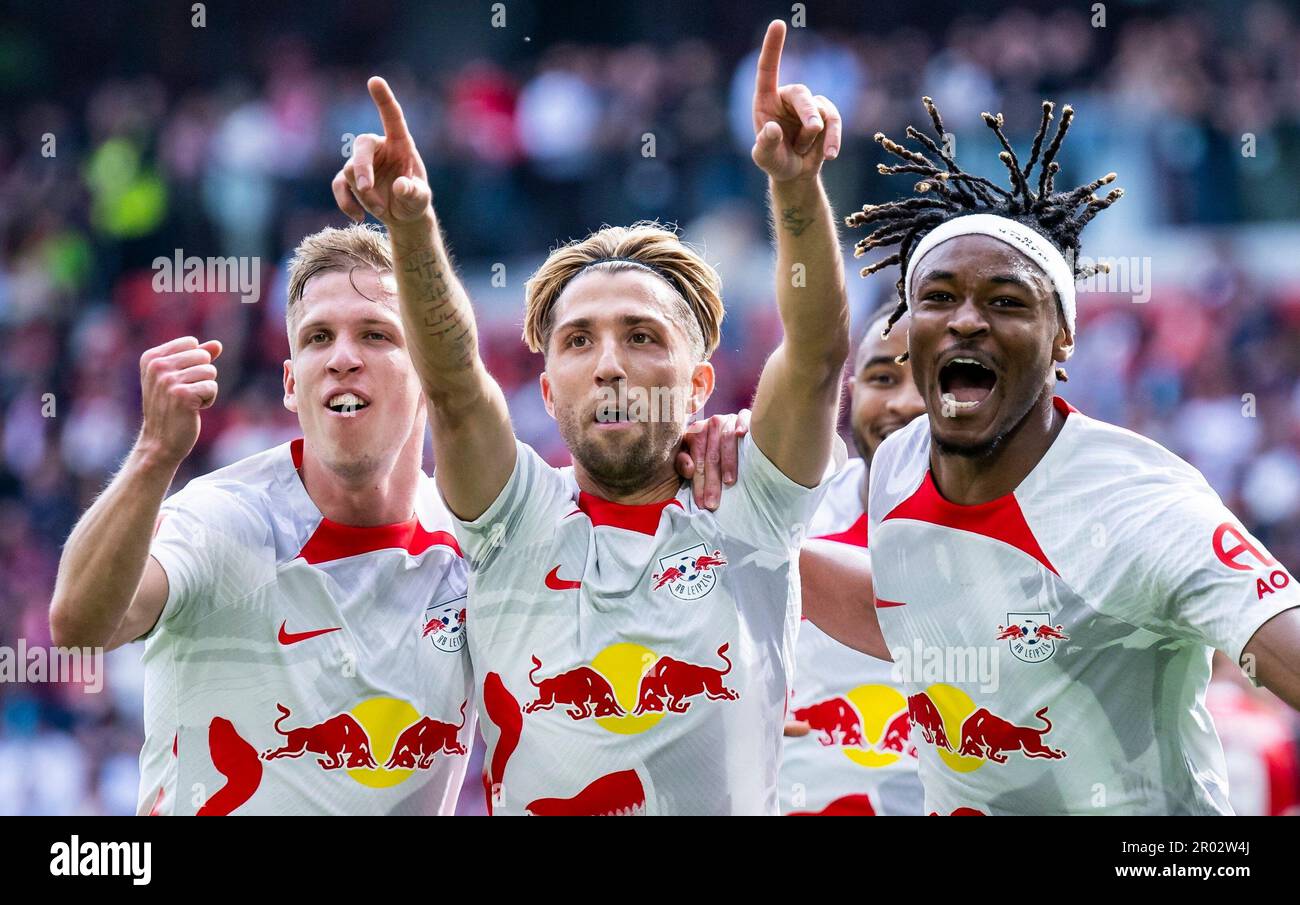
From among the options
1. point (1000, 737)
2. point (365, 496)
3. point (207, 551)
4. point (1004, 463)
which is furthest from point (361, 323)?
point (1000, 737)

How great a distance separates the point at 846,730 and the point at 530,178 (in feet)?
23.2

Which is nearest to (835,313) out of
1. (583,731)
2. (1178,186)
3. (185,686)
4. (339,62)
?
(583,731)

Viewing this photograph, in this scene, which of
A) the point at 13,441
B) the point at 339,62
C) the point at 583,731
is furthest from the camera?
the point at 339,62

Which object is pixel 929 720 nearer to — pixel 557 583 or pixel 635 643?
pixel 635 643

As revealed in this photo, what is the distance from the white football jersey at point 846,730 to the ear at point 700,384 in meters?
0.91

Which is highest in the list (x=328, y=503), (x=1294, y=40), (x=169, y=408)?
(x=1294, y=40)

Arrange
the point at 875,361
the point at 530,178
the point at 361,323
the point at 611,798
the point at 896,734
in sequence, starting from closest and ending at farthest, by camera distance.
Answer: the point at 611,798 → the point at 361,323 → the point at 896,734 → the point at 875,361 → the point at 530,178

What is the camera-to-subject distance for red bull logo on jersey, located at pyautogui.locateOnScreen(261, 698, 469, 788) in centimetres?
408

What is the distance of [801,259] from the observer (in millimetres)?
3742

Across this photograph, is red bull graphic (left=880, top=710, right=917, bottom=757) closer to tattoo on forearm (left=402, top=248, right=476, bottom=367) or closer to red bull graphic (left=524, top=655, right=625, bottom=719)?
red bull graphic (left=524, top=655, right=625, bottom=719)

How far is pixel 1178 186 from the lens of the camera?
10.5m
